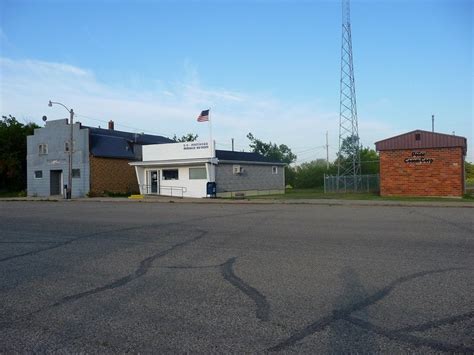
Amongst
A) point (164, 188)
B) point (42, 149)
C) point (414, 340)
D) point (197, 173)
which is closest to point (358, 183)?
point (197, 173)

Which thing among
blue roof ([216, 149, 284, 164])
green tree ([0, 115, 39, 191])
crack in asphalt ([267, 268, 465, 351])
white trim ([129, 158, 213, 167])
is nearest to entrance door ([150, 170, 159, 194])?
white trim ([129, 158, 213, 167])

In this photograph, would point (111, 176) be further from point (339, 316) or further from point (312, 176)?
point (339, 316)

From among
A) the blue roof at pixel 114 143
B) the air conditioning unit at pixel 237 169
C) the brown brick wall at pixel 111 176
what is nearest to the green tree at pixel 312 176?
the blue roof at pixel 114 143

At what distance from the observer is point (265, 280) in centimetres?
652

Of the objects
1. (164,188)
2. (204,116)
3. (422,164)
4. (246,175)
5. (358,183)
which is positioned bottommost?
(164,188)

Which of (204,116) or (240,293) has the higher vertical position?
(204,116)

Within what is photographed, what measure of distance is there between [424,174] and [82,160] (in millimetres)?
28385

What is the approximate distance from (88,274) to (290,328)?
3999mm

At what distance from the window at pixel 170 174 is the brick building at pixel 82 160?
7.14m

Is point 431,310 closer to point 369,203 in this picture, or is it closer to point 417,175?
point 369,203

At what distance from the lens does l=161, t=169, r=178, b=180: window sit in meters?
35.0

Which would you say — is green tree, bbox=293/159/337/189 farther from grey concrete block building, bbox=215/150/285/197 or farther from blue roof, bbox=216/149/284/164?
blue roof, bbox=216/149/284/164

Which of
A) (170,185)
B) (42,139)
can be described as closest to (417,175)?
(170,185)

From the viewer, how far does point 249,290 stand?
19.6ft
